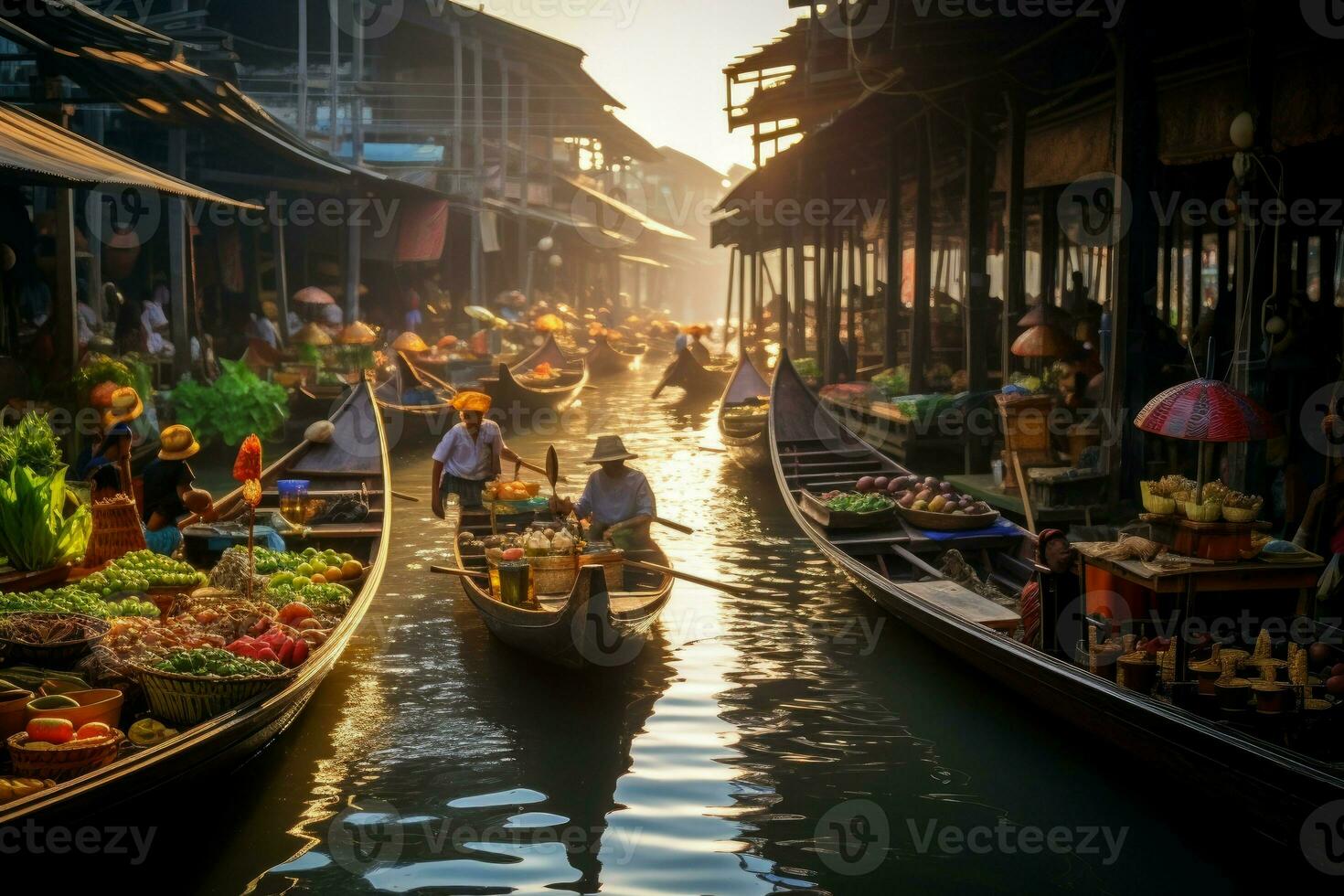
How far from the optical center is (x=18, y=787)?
4.52 meters

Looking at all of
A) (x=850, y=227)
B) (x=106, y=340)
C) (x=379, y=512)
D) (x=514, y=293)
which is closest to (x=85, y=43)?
(x=106, y=340)

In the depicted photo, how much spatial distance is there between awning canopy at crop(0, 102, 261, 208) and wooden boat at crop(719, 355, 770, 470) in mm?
6765

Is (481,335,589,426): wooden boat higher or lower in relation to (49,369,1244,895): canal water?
higher

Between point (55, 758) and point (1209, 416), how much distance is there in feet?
16.8

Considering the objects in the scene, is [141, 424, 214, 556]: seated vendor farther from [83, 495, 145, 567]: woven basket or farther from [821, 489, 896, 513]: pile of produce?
[821, 489, 896, 513]: pile of produce

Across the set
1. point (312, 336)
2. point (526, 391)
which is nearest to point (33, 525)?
point (312, 336)

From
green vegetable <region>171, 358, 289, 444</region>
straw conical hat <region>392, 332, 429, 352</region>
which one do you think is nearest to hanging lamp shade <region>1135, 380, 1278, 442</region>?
green vegetable <region>171, 358, 289, 444</region>

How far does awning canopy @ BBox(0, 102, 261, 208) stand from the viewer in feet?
28.3

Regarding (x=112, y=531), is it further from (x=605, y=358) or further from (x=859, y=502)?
(x=605, y=358)

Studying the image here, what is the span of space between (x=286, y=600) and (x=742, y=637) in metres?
3.17

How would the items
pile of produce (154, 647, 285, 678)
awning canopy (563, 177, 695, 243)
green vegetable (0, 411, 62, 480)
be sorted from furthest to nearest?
awning canopy (563, 177, 695, 243)
green vegetable (0, 411, 62, 480)
pile of produce (154, 647, 285, 678)

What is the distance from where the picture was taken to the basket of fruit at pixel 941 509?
9.02 metres

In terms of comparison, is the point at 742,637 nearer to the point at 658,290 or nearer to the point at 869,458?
the point at 869,458

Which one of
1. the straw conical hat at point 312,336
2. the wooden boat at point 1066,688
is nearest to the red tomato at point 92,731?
the wooden boat at point 1066,688
